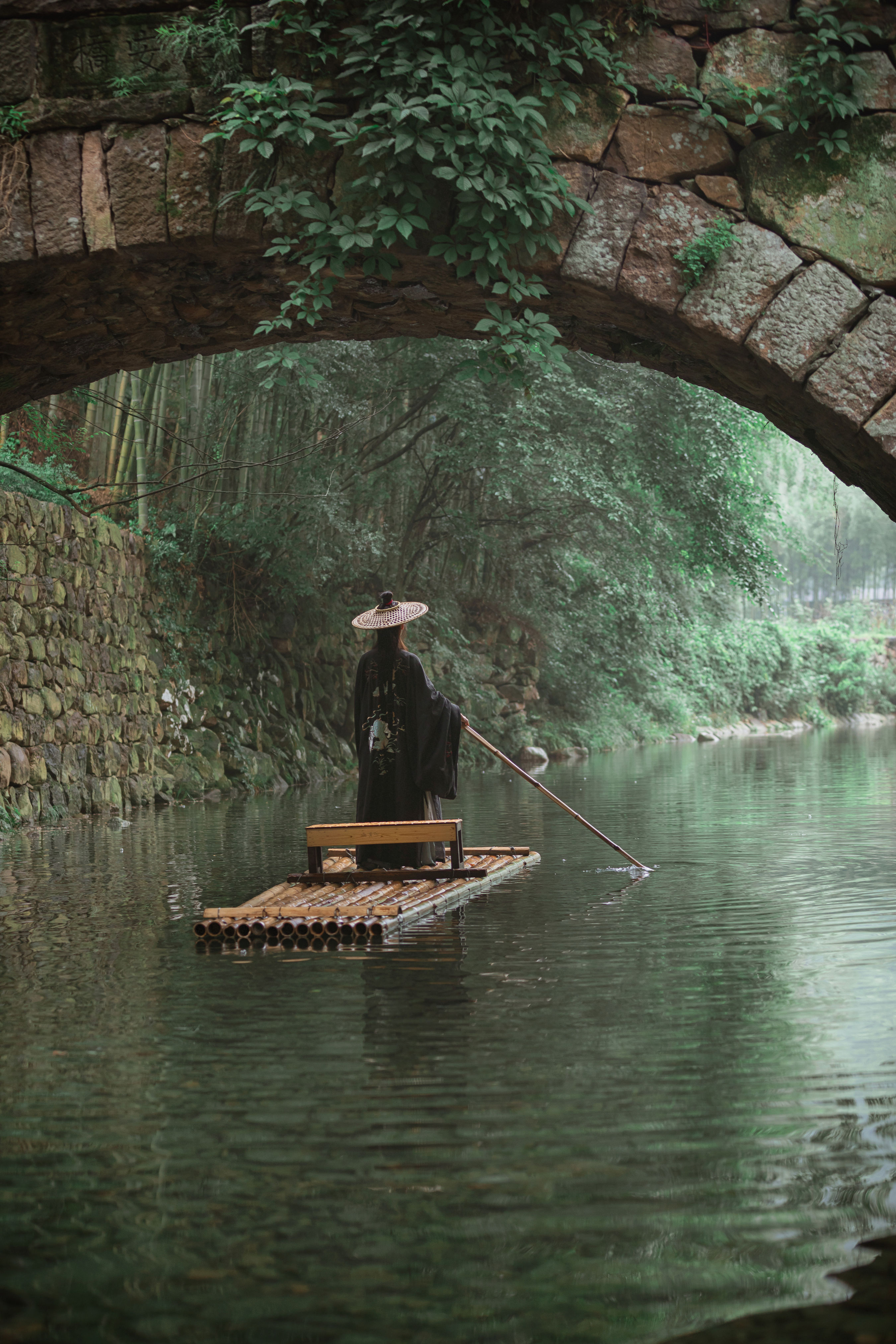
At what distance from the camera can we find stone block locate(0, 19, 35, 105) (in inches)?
235

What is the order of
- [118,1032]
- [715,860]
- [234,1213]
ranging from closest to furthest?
[234,1213] → [118,1032] → [715,860]

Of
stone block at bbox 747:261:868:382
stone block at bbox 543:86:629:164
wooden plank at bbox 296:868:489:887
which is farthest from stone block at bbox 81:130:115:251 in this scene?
wooden plank at bbox 296:868:489:887

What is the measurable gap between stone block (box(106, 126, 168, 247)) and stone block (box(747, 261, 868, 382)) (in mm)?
2771

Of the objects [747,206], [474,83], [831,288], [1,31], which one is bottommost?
[831,288]

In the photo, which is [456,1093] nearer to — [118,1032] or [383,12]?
[118,1032]

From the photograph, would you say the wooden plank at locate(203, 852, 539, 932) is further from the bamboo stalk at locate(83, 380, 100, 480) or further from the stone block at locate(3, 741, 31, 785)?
the bamboo stalk at locate(83, 380, 100, 480)

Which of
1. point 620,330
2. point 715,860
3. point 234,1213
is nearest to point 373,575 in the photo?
point 715,860

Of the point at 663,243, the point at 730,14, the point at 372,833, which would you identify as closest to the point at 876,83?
the point at 730,14

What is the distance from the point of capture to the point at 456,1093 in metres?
3.54

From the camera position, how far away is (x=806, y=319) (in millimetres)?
5652

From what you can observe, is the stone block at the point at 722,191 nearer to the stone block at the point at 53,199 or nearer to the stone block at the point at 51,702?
the stone block at the point at 53,199

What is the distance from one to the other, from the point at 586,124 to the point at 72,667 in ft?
30.6

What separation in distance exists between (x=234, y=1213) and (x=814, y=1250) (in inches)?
47.0

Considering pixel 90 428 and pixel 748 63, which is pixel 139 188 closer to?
pixel 748 63
